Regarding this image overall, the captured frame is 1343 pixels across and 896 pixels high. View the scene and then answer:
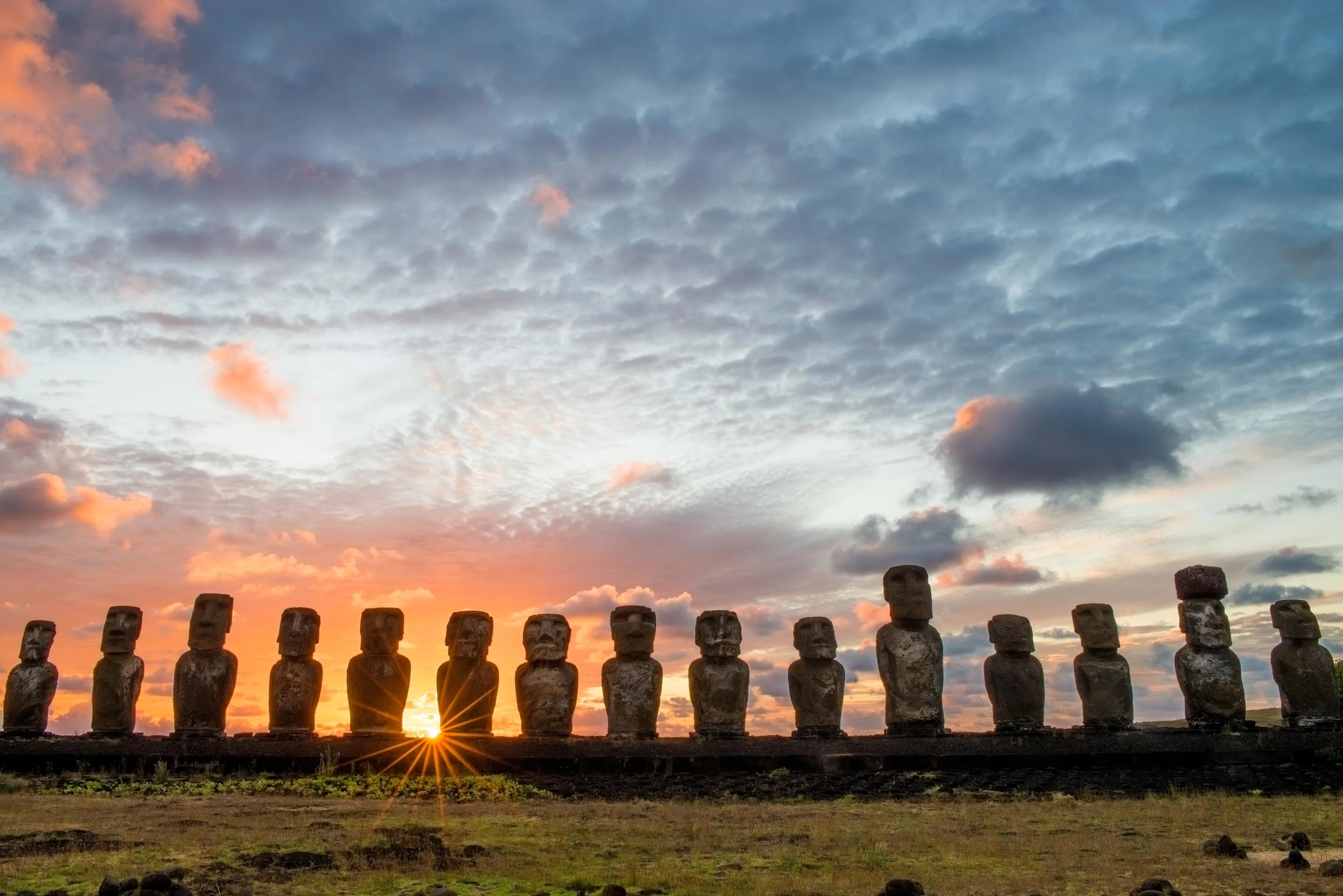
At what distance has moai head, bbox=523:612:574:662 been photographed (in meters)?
18.7

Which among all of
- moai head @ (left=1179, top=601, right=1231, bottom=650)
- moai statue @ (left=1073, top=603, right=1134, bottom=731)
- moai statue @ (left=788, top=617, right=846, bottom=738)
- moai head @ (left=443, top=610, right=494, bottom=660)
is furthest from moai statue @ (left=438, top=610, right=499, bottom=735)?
moai head @ (left=1179, top=601, right=1231, bottom=650)

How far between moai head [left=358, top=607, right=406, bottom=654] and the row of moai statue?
0.02 m

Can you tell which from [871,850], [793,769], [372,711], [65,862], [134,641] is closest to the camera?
[65,862]

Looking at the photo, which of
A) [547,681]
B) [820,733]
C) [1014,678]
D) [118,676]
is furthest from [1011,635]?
[118,676]

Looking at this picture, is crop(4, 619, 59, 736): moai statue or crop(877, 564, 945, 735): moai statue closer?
crop(877, 564, 945, 735): moai statue

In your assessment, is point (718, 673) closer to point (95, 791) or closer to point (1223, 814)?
point (1223, 814)

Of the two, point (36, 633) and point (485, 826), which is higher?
point (36, 633)

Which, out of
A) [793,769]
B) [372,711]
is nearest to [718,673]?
[793,769]

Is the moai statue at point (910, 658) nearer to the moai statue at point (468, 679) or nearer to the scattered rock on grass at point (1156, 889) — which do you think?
the moai statue at point (468, 679)

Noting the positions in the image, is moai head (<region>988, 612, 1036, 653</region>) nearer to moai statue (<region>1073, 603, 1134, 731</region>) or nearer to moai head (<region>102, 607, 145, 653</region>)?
moai statue (<region>1073, 603, 1134, 731</region>)

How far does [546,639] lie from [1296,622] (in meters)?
12.8

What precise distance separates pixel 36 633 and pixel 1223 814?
19740 mm

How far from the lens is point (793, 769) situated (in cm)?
1738

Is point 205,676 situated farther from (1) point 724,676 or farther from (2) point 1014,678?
(2) point 1014,678
